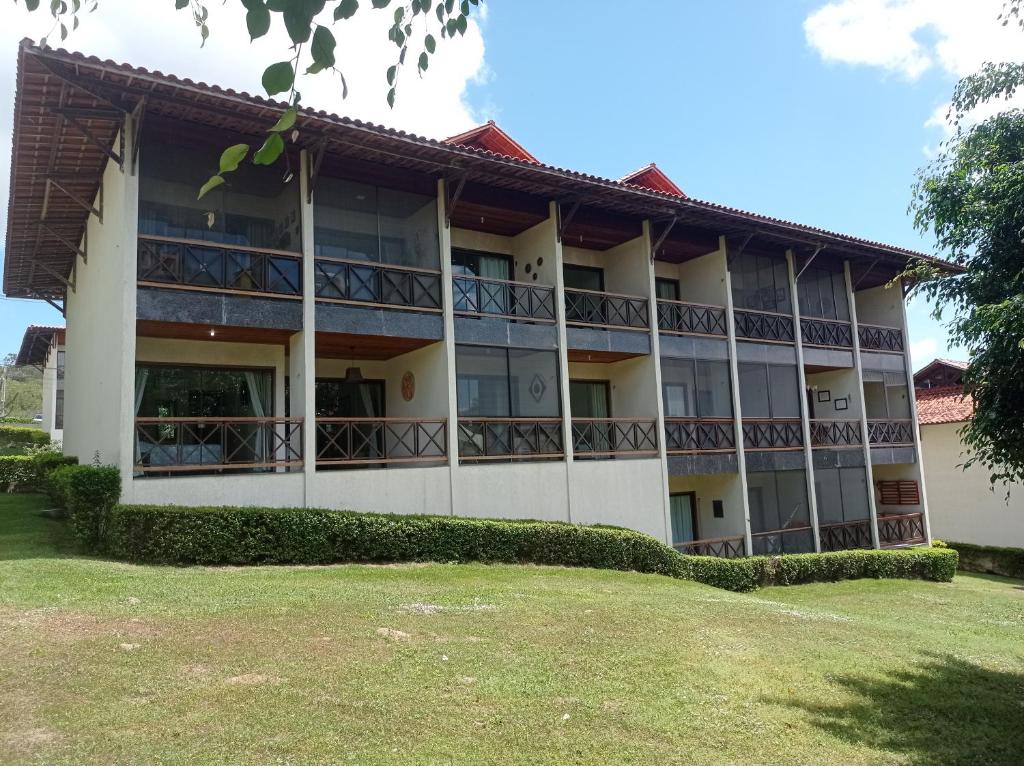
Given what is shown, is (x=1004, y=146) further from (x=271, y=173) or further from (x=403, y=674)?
(x=271, y=173)

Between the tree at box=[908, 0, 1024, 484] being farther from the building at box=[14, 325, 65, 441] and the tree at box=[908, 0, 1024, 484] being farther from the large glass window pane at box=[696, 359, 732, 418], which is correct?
the building at box=[14, 325, 65, 441]

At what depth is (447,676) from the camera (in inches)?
243

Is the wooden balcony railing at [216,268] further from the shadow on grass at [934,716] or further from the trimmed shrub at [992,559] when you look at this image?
the trimmed shrub at [992,559]

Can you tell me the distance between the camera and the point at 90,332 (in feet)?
48.5

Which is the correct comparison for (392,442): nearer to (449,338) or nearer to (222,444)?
(449,338)

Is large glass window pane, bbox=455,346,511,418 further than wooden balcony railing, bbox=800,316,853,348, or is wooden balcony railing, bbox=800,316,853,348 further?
wooden balcony railing, bbox=800,316,853,348

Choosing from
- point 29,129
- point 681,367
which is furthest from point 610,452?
point 29,129

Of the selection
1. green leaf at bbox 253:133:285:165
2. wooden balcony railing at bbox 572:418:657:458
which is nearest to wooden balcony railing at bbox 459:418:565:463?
wooden balcony railing at bbox 572:418:657:458

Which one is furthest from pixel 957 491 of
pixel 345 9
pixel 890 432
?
pixel 345 9

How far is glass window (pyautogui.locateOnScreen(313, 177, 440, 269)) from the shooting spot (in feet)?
43.7

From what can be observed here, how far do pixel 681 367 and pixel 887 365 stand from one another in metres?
8.27

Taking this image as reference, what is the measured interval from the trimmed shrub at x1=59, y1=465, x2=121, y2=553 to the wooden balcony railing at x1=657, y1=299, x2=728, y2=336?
11.8m

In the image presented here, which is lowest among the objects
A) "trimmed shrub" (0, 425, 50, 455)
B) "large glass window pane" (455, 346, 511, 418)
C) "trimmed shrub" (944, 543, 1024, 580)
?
"trimmed shrub" (944, 543, 1024, 580)

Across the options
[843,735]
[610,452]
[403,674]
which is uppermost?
[610,452]
